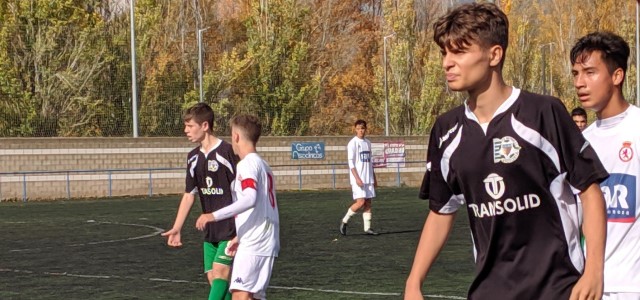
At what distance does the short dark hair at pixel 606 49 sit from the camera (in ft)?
18.1

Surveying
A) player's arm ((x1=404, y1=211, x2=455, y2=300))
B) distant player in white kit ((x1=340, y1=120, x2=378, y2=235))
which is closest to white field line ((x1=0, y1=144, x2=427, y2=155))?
Result: distant player in white kit ((x1=340, y1=120, x2=378, y2=235))

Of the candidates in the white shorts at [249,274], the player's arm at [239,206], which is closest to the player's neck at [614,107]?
the player's arm at [239,206]

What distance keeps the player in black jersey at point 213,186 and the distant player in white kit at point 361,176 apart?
9483 millimetres

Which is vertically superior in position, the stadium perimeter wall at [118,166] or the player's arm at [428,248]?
the player's arm at [428,248]

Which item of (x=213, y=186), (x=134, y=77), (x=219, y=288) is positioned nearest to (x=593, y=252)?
(x=219, y=288)

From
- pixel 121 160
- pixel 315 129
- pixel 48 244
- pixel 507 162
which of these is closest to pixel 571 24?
pixel 315 129

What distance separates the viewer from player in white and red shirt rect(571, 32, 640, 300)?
554 cm

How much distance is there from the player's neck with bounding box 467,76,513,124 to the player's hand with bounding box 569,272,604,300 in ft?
2.27

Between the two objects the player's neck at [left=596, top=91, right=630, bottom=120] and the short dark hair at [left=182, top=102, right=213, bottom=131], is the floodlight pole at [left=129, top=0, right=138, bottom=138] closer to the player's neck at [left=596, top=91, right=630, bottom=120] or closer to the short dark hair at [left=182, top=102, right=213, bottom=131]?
the short dark hair at [left=182, top=102, right=213, bottom=131]

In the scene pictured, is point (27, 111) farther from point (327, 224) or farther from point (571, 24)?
point (571, 24)

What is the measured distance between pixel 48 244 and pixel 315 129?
3591cm

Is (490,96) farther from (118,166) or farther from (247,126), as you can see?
(118,166)

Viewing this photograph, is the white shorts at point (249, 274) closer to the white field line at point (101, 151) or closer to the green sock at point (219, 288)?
the green sock at point (219, 288)

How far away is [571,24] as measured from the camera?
67625 mm
